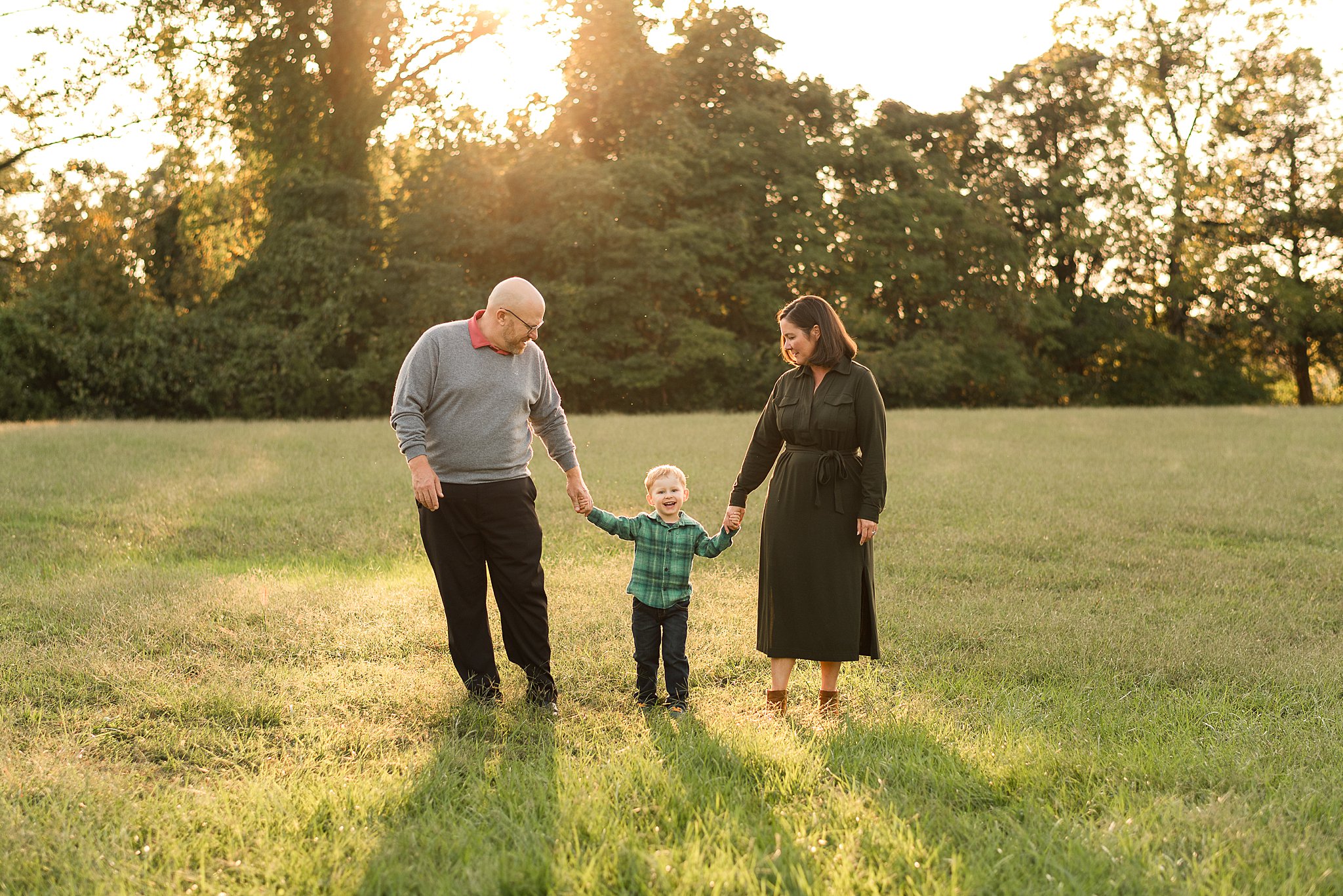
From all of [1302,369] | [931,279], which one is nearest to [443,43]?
[931,279]

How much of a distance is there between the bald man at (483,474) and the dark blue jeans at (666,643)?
18.2 inches

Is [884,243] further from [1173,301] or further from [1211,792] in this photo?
[1211,792]

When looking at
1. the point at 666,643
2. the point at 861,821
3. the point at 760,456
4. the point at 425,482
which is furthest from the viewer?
the point at 760,456

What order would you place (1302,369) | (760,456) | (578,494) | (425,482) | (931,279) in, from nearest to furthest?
1. (425,482)
2. (578,494)
3. (760,456)
4. (931,279)
5. (1302,369)

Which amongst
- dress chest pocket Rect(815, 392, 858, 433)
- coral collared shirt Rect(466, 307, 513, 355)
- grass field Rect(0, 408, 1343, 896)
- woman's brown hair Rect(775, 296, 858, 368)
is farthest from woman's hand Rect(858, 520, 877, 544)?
coral collared shirt Rect(466, 307, 513, 355)

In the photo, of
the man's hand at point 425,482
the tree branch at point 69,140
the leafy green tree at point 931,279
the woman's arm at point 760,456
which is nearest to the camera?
the man's hand at point 425,482

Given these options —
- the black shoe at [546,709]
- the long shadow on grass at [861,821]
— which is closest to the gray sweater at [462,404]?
the black shoe at [546,709]

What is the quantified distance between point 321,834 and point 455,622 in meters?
1.60

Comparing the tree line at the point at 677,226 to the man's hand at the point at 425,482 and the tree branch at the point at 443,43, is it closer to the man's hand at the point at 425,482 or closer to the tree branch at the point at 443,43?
the tree branch at the point at 443,43

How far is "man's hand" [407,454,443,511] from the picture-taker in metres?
4.65

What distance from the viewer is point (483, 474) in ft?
16.1

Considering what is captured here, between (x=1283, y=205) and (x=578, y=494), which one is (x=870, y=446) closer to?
(x=578, y=494)

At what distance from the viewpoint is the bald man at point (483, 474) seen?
478 centimetres

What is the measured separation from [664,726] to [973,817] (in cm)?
148
